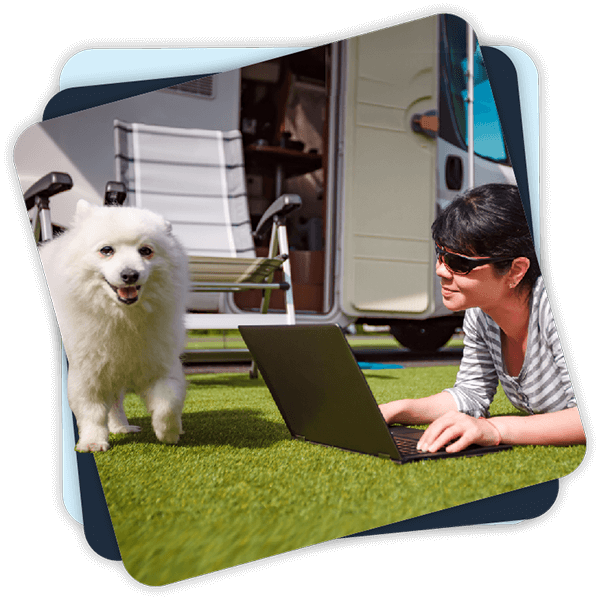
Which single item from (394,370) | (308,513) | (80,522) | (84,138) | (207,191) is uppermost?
(84,138)

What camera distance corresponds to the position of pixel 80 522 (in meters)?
1.42

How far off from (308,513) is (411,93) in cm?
115

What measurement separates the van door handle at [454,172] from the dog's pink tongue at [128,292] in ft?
2.75

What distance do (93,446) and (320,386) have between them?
552 mm

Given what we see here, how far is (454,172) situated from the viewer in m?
1.54

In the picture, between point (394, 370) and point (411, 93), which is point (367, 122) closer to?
point (411, 93)

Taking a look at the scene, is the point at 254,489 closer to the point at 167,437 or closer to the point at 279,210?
the point at 167,437

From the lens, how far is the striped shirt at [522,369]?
1.44 meters

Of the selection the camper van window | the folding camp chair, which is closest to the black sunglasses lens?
the camper van window

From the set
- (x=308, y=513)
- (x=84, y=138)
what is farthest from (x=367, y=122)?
(x=308, y=513)

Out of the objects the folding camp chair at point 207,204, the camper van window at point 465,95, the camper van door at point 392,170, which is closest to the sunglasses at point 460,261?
the camper van door at point 392,170

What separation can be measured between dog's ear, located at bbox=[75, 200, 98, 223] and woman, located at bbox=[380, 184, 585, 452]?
2.80ft

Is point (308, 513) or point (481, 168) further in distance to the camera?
point (481, 168)

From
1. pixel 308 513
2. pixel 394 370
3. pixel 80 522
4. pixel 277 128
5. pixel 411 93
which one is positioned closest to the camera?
pixel 308 513
